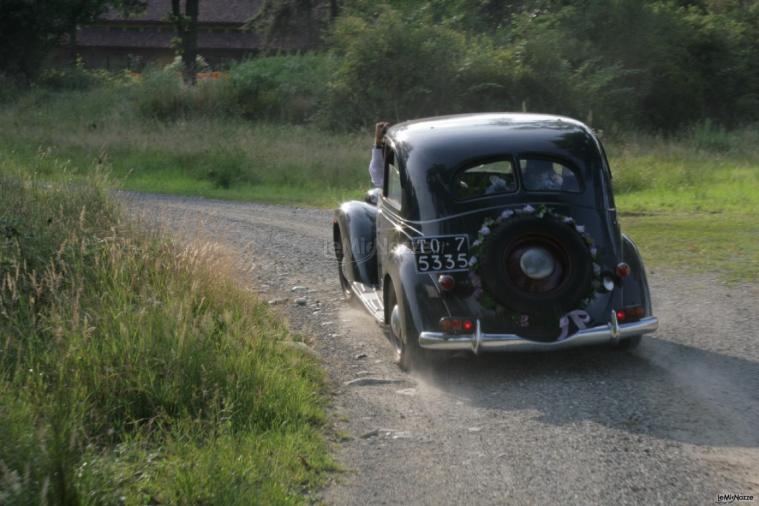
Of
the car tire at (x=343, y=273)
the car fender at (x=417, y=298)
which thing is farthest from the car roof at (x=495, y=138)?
the car tire at (x=343, y=273)

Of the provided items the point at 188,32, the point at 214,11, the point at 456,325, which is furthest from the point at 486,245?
the point at 214,11

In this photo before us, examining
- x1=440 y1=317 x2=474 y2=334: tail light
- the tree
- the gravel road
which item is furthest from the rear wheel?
the tree

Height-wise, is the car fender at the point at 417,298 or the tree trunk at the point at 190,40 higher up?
the tree trunk at the point at 190,40

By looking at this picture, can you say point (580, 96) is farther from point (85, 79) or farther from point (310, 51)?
point (85, 79)

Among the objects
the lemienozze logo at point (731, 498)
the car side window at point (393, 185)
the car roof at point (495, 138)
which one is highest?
the car roof at point (495, 138)

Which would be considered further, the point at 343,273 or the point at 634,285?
the point at 343,273

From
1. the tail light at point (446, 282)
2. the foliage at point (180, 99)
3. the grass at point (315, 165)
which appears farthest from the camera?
the foliage at point (180, 99)

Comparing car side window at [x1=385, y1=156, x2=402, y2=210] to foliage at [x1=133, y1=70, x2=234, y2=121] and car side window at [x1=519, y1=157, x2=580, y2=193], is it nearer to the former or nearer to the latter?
car side window at [x1=519, y1=157, x2=580, y2=193]

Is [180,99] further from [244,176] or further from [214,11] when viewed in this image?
[214,11]

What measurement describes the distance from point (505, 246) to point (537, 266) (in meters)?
0.29

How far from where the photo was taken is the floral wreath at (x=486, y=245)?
292 inches

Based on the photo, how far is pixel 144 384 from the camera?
6355mm

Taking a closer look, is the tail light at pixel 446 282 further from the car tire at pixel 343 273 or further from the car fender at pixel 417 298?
the car tire at pixel 343 273

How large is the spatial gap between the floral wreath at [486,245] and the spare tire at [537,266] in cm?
5
